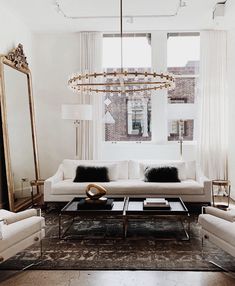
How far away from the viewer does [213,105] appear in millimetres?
6754

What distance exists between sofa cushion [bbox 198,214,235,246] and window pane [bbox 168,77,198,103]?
3.77 meters

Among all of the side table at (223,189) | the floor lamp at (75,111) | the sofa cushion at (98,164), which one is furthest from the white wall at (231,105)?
the floor lamp at (75,111)

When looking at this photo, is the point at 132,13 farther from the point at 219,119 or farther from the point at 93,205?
the point at 93,205

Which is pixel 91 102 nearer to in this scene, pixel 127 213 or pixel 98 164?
pixel 98 164

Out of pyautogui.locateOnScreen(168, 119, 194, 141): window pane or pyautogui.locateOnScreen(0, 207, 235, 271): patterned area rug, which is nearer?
pyautogui.locateOnScreen(0, 207, 235, 271): patterned area rug

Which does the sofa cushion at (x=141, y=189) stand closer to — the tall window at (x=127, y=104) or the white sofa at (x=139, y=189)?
the white sofa at (x=139, y=189)

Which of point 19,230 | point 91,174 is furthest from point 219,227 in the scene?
point 91,174

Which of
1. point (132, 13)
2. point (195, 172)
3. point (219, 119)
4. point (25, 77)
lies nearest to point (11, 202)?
point (25, 77)

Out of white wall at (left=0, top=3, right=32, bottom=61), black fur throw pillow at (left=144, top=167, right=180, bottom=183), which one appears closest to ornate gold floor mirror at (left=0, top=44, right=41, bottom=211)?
white wall at (left=0, top=3, right=32, bottom=61)

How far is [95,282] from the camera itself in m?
3.09

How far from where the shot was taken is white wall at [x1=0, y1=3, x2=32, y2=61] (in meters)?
5.48

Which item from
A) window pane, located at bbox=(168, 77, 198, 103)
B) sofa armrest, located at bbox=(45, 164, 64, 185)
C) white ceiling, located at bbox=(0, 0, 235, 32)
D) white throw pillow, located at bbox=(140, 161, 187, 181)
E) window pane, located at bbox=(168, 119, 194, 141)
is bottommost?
sofa armrest, located at bbox=(45, 164, 64, 185)

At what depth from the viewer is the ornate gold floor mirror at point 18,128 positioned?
209 inches

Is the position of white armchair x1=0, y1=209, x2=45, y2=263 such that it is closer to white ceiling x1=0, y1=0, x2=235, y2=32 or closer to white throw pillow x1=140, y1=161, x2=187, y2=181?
white throw pillow x1=140, y1=161, x2=187, y2=181
